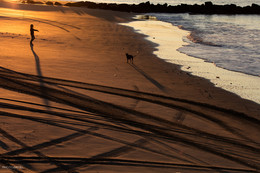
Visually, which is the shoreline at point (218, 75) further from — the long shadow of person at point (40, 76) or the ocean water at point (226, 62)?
the long shadow of person at point (40, 76)

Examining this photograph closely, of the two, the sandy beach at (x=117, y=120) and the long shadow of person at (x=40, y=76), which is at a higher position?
the long shadow of person at (x=40, y=76)

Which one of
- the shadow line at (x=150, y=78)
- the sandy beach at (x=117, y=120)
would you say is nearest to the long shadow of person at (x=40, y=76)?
the sandy beach at (x=117, y=120)

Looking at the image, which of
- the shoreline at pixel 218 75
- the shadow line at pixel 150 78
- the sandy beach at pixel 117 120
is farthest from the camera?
the shoreline at pixel 218 75

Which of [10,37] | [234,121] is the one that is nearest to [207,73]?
[234,121]

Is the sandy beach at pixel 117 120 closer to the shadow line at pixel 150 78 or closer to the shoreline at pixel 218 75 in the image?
the shadow line at pixel 150 78

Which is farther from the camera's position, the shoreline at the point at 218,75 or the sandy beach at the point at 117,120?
the shoreline at the point at 218,75

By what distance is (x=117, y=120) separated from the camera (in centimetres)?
866

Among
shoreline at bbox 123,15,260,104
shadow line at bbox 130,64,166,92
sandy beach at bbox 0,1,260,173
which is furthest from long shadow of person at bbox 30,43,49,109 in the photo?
shoreline at bbox 123,15,260,104

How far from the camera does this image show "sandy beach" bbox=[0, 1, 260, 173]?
6516 mm

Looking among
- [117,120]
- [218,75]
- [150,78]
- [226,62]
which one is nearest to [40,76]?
[150,78]

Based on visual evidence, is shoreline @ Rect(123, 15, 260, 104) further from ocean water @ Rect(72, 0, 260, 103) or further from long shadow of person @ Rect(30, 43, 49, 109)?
long shadow of person @ Rect(30, 43, 49, 109)

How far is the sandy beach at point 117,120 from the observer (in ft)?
21.4

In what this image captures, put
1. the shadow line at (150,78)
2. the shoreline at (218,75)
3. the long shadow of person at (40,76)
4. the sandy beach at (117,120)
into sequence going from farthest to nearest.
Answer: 1. the shoreline at (218,75)
2. the shadow line at (150,78)
3. the long shadow of person at (40,76)
4. the sandy beach at (117,120)

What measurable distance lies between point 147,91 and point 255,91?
434cm
